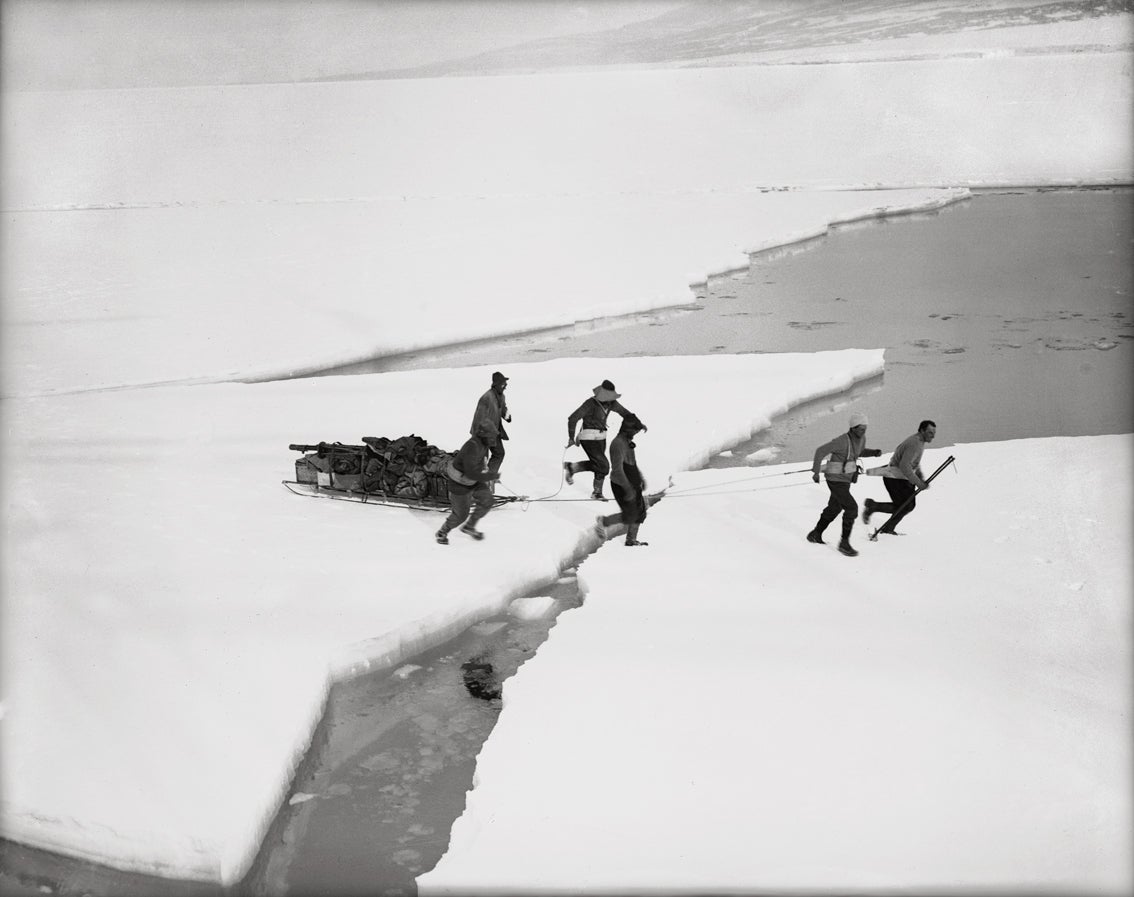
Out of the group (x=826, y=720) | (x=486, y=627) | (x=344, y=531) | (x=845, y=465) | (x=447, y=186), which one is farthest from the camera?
(x=447, y=186)

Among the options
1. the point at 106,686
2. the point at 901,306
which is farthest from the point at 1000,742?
the point at 901,306

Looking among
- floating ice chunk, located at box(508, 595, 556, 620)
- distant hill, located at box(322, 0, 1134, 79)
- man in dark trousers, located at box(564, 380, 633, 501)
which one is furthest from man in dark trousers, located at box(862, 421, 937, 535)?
distant hill, located at box(322, 0, 1134, 79)

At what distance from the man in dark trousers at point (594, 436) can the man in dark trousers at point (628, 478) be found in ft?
2.15

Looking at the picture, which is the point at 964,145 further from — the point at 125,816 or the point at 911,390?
the point at 125,816

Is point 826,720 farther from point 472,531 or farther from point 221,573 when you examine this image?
point 221,573

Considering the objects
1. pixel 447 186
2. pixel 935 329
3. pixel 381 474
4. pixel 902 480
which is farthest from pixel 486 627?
pixel 447 186

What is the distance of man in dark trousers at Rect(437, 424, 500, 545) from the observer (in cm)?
793

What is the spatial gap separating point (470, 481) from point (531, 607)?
3.51 feet

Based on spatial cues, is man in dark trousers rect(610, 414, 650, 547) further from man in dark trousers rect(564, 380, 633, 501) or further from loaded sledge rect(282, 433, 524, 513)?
loaded sledge rect(282, 433, 524, 513)

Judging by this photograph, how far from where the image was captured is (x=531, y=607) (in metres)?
7.43

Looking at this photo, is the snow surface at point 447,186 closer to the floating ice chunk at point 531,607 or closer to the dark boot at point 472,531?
the dark boot at point 472,531

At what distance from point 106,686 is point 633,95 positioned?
43.2 metres

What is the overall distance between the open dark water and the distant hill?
97.7 feet

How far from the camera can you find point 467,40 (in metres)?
56.3
